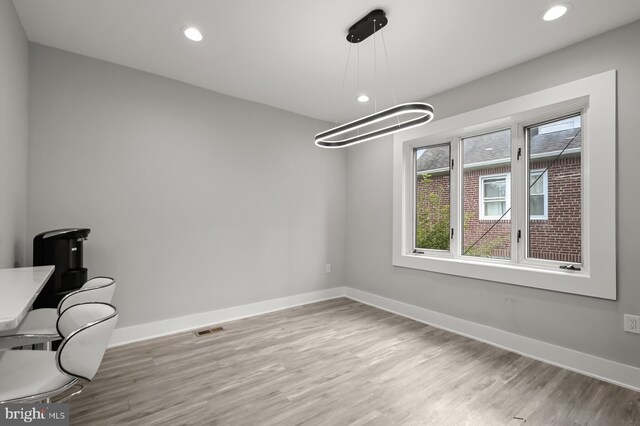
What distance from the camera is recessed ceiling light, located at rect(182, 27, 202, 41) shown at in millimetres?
2455

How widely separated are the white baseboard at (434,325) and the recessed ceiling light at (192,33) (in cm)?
284

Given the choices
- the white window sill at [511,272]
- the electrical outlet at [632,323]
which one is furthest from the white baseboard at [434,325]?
the white window sill at [511,272]

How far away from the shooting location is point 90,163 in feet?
9.50

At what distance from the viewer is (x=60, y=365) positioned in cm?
107

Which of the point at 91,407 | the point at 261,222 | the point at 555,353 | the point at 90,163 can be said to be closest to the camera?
the point at 91,407

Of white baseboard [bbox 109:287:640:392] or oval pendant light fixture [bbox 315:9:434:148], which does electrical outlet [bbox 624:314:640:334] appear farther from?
oval pendant light fixture [bbox 315:9:434:148]

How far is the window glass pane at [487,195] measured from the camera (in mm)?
3225

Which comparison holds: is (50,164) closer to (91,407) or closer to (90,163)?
(90,163)

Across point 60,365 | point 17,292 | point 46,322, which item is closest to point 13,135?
point 46,322

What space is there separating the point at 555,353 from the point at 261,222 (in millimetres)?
3383

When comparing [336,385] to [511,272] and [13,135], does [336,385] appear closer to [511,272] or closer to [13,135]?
[511,272]

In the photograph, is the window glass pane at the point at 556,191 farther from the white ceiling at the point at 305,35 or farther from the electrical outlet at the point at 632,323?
the white ceiling at the point at 305,35

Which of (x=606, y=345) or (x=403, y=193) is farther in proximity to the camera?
(x=403, y=193)

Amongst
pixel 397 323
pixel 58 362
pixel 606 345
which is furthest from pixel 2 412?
pixel 606 345
